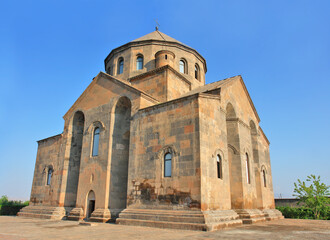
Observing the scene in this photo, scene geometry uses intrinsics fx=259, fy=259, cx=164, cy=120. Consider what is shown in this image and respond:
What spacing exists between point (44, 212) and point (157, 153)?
923cm

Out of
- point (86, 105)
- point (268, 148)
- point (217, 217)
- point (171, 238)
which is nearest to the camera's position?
point (171, 238)

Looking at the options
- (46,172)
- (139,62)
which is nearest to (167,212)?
(46,172)

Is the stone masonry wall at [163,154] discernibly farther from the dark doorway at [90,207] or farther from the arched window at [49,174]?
the arched window at [49,174]

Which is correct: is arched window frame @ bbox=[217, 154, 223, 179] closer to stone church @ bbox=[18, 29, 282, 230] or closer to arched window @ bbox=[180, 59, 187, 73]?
stone church @ bbox=[18, 29, 282, 230]

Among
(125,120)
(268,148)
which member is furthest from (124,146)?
(268,148)

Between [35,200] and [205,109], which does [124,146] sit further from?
[35,200]

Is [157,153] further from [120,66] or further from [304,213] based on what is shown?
[304,213]

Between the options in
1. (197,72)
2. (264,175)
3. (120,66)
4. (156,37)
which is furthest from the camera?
(156,37)

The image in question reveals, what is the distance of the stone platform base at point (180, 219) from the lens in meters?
9.84

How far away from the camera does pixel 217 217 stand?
34.4ft

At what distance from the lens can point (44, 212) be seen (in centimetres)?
1633

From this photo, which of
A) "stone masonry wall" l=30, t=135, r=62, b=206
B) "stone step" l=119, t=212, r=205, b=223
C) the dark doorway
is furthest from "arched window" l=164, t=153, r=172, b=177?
"stone masonry wall" l=30, t=135, r=62, b=206

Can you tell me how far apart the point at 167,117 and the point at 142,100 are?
7.85 feet

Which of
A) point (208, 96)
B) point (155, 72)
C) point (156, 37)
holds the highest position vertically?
point (156, 37)
